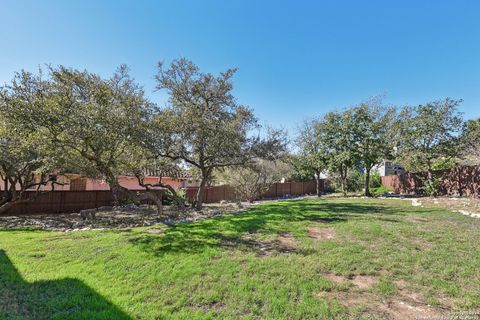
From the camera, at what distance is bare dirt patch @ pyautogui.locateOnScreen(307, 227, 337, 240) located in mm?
6208

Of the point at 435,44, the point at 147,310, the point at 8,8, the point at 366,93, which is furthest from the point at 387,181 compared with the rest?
the point at 8,8

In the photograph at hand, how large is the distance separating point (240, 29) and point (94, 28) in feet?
18.3

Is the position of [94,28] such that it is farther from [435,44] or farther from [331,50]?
[435,44]

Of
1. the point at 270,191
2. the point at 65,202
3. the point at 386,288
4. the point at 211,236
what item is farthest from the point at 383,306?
the point at 270,191

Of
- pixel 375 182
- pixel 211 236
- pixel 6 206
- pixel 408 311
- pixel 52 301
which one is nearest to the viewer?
pixel 408 311

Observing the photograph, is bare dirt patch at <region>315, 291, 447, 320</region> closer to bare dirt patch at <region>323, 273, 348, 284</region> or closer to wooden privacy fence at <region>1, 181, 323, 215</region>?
bare dirt patch at <region>323, 273, 348, 284</region>

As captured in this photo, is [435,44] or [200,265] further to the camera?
[435,44]

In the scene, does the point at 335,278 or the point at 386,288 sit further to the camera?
the point at 335,278

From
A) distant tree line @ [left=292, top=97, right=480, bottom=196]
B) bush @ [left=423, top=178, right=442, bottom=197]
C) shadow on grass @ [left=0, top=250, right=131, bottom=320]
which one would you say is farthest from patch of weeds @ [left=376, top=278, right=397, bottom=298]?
bush @ [left=423, top=178, right=442, bottom=197]

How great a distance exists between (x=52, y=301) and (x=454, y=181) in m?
21.4

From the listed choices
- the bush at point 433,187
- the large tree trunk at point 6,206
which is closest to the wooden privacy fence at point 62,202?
the large tree trunk at point 6,206

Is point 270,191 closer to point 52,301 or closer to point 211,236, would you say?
point 211,236

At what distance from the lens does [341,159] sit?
62.1 ft

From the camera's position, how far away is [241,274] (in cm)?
404
